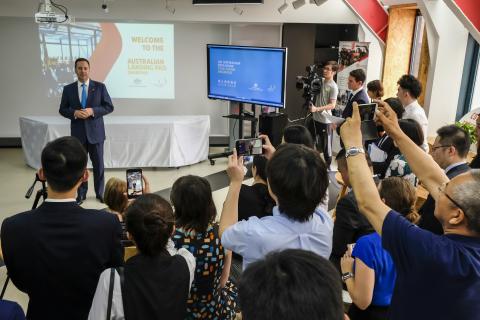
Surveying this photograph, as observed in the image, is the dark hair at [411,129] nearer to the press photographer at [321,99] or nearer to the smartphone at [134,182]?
the smartphone at [134,182]

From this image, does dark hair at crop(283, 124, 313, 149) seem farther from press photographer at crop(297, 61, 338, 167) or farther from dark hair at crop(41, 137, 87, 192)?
press photographer at crop(297, 61, 338, 167)

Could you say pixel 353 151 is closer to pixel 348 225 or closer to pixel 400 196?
pixel 400 196

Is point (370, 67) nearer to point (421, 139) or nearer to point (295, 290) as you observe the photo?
point (421, 139)

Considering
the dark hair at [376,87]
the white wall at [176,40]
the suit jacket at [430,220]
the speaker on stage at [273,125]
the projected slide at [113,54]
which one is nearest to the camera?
the suit jacket at [430,220]

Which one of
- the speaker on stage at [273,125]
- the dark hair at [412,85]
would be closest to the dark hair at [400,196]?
the dark hair at [412,85]

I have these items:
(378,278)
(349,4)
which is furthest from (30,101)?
(378,278)

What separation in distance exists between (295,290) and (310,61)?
266 inches

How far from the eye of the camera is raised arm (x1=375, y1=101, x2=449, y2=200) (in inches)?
62.2

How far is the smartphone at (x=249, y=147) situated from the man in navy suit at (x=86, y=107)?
270cm

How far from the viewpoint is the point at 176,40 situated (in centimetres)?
724

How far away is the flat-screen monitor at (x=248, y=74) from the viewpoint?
529cm

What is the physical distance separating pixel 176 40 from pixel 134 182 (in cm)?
531

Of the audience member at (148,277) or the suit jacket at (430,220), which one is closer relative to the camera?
the audience member at (148,277)

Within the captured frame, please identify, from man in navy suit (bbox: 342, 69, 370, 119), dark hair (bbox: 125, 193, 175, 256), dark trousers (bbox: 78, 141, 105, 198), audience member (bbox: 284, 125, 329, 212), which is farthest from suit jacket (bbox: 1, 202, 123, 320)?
man in navy suit (bbox: 342, 69, 370, 119)
